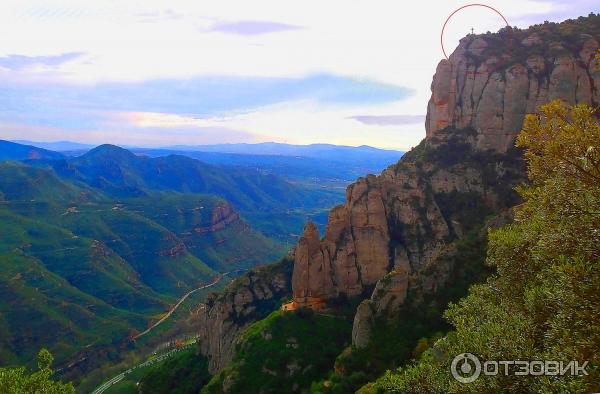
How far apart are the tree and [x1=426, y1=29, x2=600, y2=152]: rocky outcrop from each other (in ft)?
259

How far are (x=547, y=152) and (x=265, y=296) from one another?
259ft

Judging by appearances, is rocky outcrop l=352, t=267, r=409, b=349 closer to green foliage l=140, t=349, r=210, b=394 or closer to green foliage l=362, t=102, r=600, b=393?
green foliage l=362, t=102, r=600, b=393

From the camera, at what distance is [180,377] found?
316 ft

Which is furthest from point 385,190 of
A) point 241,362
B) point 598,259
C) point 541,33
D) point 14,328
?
point 14,328

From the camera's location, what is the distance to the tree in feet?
97.1

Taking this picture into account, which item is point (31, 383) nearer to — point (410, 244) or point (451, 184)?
point (410, 244)

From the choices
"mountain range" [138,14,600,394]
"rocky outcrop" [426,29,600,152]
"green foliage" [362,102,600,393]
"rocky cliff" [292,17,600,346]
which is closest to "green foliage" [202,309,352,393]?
"mountain range" [138,14,600,394]

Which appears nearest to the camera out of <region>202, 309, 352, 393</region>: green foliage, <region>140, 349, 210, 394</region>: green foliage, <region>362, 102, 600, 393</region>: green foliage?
<region>362, 102, 600, 393</region>: green foliage

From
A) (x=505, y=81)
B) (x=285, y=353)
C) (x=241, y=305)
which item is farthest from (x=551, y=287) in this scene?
(x=241, y=305)

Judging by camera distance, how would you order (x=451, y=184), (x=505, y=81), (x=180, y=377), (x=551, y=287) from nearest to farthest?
(x=551, y=287) → (x=451, y=184) → (x=505, y=81) → (x=180, y=377)

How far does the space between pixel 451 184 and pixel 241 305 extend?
47632 mm

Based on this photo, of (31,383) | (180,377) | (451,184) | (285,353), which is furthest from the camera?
(180,377)

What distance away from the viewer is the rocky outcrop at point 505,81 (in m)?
83.2

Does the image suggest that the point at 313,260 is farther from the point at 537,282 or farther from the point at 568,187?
the point at 568,187
